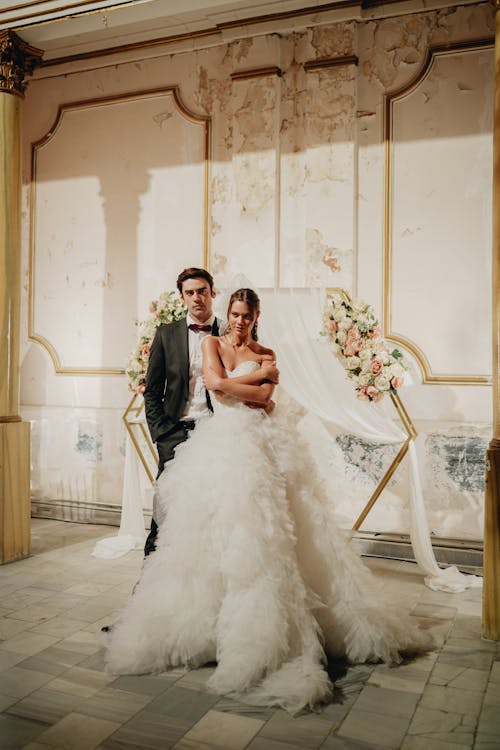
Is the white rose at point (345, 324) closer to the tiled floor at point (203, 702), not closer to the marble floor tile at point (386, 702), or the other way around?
the tiled floor at point (203, 702)

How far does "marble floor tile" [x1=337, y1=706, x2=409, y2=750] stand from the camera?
7.68 ft

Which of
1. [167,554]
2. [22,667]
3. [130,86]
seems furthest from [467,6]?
[22,667]

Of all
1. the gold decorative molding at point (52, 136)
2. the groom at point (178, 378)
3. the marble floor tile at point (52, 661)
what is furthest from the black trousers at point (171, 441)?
the gold decorative molding at point (52, 136)

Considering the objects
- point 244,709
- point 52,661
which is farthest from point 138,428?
point 244,709

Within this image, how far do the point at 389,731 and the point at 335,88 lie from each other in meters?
4.27

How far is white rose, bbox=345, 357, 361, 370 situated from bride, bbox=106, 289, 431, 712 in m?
1.02

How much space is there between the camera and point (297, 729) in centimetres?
239

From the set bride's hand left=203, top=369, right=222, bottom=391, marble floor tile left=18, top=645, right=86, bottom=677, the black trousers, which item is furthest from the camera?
the black trousers

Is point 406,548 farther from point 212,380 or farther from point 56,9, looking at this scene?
point 56,9

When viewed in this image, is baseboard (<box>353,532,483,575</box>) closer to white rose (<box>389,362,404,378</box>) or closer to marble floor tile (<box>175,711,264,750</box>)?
white rose (<box>389,362,404,378</box>)

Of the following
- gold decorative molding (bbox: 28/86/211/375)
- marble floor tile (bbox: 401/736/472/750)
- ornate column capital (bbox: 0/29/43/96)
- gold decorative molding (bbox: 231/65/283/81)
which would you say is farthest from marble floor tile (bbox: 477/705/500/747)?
ornate column capital (bbox: 0/29/43/96)

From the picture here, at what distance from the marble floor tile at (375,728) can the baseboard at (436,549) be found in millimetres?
2056

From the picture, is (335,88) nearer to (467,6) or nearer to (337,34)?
(337,34)

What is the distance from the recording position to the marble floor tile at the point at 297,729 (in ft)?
7.60
